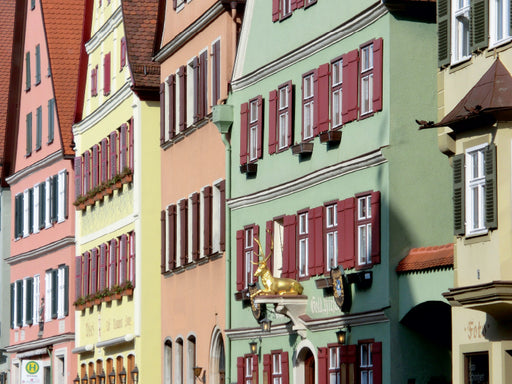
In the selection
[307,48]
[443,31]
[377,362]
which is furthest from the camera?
[307,48]

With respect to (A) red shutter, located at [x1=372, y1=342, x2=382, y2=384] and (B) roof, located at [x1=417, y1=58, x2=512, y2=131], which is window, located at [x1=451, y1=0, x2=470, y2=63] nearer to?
(B) roof, located at [x1=417, y1=58, x2=512, y2=131]

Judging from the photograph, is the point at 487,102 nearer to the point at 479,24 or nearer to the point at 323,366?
the point at 479,24

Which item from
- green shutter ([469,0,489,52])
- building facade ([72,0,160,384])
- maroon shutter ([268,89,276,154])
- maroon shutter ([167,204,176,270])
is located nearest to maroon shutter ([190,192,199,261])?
maroon shutter ([167,204,176,270])

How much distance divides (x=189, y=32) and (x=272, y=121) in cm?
734

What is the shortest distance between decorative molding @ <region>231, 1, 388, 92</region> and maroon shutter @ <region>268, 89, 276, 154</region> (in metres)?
0.56

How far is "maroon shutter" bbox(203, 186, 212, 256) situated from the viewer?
1602 inches

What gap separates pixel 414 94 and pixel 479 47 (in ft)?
16.7

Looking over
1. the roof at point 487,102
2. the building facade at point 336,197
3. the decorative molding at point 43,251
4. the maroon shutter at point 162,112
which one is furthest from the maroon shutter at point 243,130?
the decorative molding at point 43,251

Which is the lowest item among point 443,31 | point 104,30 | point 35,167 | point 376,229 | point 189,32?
point 376,229

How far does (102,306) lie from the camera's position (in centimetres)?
5038

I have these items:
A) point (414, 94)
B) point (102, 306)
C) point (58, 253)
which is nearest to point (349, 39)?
point (414, 94)

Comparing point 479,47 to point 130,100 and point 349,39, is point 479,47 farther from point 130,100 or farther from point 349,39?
point 130,100

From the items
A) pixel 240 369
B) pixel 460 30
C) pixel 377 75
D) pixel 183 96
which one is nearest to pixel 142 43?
pixel 183 96

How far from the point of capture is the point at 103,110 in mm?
51250
